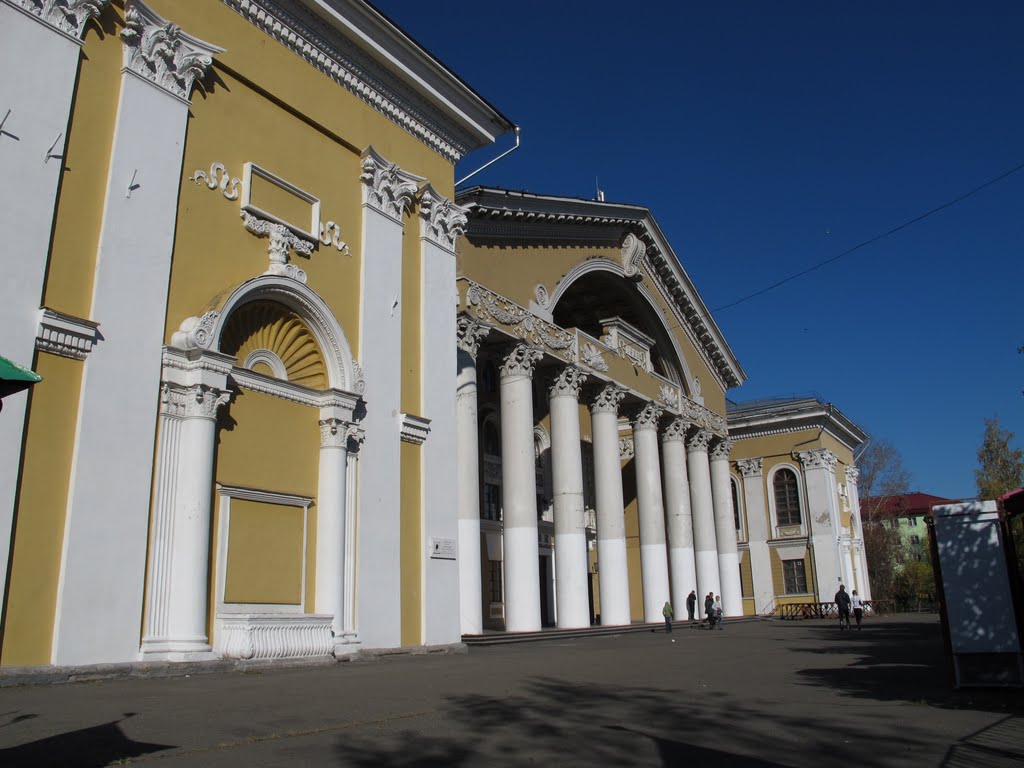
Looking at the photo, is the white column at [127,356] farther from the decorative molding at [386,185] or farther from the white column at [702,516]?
the white column at [702,516]

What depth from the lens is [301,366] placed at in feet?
42.3

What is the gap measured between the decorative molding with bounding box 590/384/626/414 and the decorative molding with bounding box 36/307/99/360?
59.6ft

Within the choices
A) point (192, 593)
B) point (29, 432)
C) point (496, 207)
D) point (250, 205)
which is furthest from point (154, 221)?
point (496, 207)

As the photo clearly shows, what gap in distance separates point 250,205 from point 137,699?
23.0 ft

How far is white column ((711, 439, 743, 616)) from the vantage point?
32750mm

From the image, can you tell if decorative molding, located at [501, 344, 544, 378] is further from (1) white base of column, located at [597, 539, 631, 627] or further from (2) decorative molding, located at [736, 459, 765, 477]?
(2) decorative molding, located at [736, 459, 765, 477]

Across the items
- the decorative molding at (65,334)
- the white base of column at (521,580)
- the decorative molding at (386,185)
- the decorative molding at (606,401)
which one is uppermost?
the decorative molding at (386,185)

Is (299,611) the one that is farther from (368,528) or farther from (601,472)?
(601,472)

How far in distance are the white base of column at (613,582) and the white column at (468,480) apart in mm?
6110

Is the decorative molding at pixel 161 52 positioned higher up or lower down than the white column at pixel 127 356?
higher up

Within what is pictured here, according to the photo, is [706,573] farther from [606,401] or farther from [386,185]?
[386,185]

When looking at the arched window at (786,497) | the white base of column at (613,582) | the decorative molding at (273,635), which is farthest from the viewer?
the arched window at (786,497)

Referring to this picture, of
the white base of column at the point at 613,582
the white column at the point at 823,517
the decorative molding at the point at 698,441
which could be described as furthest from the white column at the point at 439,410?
the white column at the point at 823,517

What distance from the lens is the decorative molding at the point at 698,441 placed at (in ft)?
106
